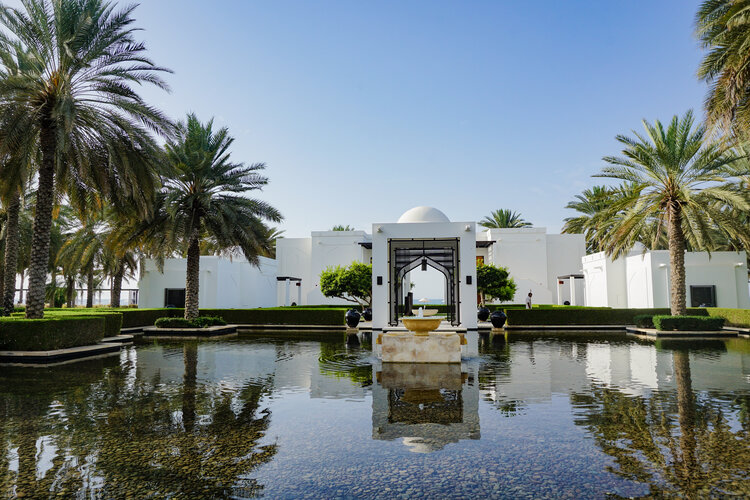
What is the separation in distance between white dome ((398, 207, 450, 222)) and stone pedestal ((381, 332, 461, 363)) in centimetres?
1885

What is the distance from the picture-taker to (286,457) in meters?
4.62

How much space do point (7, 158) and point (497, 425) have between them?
561 inches

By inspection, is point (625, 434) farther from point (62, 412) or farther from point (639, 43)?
point (639, 43)

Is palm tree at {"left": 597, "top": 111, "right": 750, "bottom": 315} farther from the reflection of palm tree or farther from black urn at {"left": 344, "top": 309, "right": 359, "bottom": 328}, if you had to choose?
the reflection of palm tree

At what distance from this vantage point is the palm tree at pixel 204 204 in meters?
19.1

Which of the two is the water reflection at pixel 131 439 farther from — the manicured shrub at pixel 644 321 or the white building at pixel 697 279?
the white building at pixel 697 279

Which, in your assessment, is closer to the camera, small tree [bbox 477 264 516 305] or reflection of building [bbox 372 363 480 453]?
Answer: reflection of building [bbox 372 363 480 453]

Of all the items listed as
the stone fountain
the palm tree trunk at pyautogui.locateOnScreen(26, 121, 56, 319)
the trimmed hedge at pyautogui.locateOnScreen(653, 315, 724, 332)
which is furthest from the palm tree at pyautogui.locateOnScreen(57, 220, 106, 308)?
the trimmed hedge at pyautogui.locateOnScreen(653, 315, 724, 332)

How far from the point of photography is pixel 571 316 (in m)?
23.3

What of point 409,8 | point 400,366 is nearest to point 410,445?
point 400,366

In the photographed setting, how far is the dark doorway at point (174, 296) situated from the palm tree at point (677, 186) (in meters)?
24.9

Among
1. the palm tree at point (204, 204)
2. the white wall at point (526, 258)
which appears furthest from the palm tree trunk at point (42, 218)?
the white wall at point (526, 258)

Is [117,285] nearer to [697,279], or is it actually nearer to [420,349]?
[420,349]

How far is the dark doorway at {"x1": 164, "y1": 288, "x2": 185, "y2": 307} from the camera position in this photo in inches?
1242
